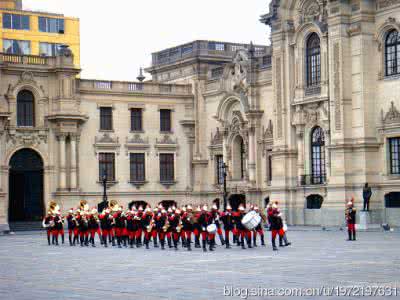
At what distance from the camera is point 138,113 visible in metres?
69.1

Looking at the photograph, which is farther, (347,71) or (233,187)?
(233,187)

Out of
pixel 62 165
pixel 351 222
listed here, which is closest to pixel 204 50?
pixel 62 165

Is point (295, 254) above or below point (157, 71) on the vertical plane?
below

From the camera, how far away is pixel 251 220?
3678 centimetres

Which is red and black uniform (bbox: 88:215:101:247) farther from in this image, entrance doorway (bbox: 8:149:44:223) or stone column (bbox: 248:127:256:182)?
entrance doorway (bbox: 8:149:44:223)

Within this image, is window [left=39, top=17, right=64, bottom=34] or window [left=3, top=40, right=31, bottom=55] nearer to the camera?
window [left=3, top=40, right=31, bottom=55]

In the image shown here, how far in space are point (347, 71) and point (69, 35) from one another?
52.0m

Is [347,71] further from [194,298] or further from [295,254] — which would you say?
[194,298]

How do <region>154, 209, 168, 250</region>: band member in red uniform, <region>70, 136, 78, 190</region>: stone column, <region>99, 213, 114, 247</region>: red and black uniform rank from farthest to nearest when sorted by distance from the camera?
<region>70, 136, 78, 190</region>: stone column, <region>99, 213, 114, 247</region>: red and black uniform, <region>154, 209, 168, 250</region>: band member in red uniform

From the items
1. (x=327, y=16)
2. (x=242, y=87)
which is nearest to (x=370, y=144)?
(x=327, y=16)

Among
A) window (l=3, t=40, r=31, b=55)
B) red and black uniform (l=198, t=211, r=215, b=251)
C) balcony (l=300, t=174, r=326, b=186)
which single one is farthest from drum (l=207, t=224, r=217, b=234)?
window (l=3, t=40, r=31, b=55)

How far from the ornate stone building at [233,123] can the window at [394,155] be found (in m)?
0.05

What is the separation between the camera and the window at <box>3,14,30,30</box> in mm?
96262

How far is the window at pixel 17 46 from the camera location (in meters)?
95.6
